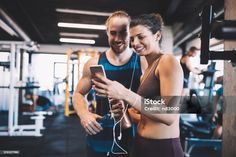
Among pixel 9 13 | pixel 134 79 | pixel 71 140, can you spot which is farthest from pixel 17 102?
pixel 134 79

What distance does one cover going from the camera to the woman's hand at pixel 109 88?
2.57 feet

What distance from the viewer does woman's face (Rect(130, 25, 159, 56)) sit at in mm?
864

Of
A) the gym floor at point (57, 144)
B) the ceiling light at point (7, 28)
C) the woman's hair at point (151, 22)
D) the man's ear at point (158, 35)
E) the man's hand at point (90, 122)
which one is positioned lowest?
the gym floor at point (57, 144)

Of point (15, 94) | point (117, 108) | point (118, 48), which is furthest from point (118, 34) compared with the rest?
point (15, 94)

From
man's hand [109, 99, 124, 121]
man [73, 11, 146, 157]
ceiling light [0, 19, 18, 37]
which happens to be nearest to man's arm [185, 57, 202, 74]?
man [73, 11, 146, 157]

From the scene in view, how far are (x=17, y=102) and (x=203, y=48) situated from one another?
249 cm

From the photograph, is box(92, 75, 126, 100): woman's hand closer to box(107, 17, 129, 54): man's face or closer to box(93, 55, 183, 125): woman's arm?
box(93, 55, 183, 125): woman's arm

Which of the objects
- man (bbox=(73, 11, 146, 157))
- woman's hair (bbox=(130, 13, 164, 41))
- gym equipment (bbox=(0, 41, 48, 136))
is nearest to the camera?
woman's hair (bbox=(130, 13, 164, 41))

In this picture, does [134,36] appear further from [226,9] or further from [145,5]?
[226,9]

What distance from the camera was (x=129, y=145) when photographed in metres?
1.04

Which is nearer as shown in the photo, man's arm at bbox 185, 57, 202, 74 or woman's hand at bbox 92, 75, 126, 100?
woman's hand at bbox 92, 75, 126, 100

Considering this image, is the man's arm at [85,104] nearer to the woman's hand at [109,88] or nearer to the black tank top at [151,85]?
→ the woman's hand at [109,88]

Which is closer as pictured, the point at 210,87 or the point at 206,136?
the point at 210,87

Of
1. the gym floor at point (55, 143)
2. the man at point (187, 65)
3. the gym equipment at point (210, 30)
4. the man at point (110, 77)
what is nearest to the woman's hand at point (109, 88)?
the man at point (110, 77)
